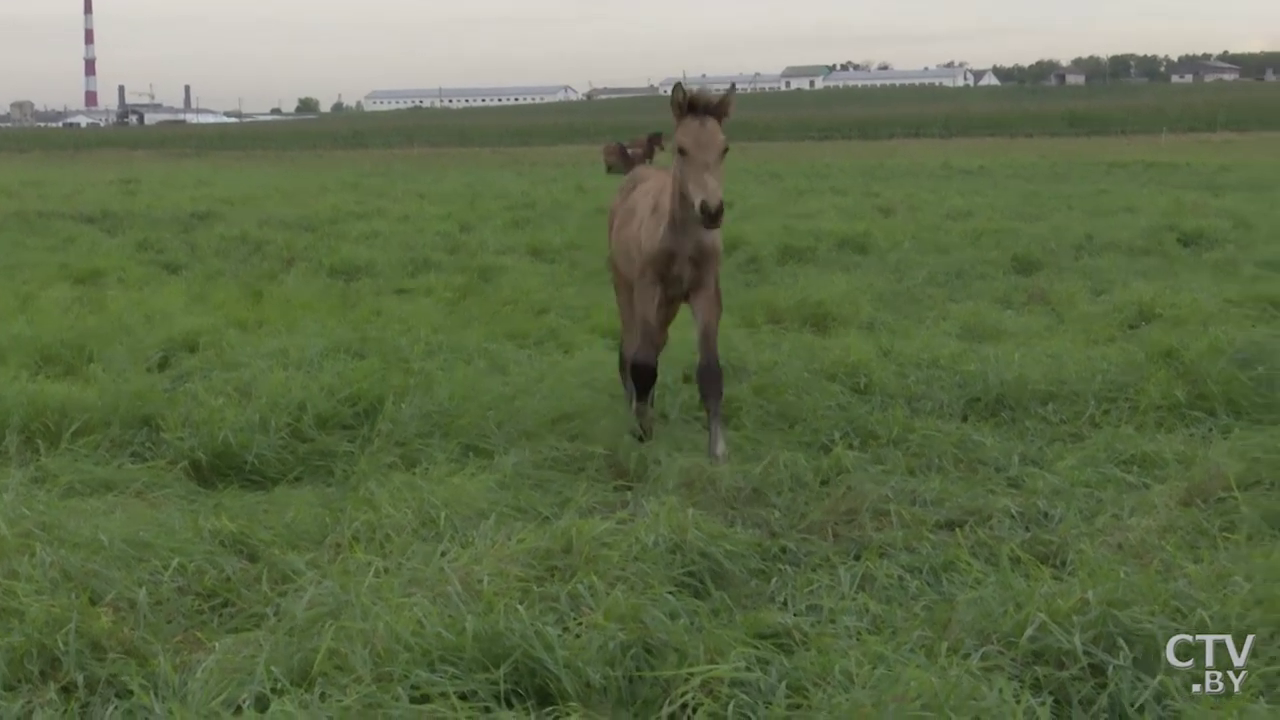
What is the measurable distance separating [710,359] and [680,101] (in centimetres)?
143

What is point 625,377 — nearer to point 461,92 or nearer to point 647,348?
point 647,348

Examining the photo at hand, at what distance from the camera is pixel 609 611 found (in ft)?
11.4

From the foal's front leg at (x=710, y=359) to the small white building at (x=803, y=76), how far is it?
371ft

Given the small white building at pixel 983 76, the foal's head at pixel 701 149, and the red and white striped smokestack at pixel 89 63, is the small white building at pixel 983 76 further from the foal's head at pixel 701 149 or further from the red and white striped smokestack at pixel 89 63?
the foal's head at pixel 701 149

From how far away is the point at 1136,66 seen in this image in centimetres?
9844

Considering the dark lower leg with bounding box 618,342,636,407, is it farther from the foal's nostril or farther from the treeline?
the treeline

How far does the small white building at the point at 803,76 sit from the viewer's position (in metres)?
116

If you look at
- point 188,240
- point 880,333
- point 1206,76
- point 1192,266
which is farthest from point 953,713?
point 1206,76

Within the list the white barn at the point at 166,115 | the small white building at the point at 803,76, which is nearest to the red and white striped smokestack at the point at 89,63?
the white barn at the point at 166,115

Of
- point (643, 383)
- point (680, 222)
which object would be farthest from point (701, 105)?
→ point (643, 383)

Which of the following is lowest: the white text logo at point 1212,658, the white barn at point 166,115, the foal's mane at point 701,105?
the white text logo at point 1212,658

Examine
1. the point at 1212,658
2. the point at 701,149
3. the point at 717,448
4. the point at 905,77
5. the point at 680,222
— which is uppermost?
the point at 905,77

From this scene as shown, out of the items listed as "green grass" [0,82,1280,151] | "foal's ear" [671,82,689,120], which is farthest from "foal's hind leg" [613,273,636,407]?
"green grass" [0,82,1280,151]

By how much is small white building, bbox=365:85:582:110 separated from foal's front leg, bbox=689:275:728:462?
114m
